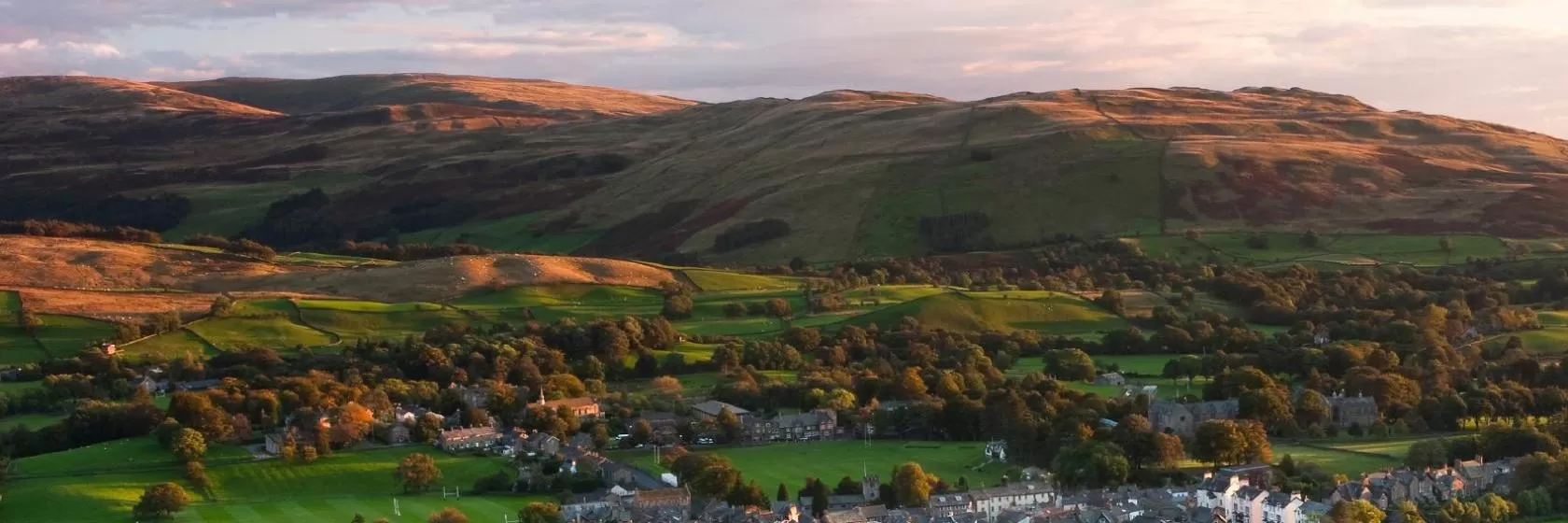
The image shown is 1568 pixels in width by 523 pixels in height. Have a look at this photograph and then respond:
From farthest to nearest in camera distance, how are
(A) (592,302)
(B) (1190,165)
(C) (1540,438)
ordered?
1. (B) (1190,165)
2. (A) (592,302)
3. (C) (1540,438)

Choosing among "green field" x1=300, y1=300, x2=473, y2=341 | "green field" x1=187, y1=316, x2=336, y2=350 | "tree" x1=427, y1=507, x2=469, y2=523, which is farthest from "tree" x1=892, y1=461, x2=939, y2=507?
"green field" x1=300, y1=300, x2=473, y2=341

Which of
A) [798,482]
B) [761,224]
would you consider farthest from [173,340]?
[761,224]

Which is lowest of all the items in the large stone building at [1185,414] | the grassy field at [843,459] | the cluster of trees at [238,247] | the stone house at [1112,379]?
the cluster of trees at [238,247]

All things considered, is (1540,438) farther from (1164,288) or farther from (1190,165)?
(1190,165)

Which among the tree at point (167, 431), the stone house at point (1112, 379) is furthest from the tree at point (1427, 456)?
the tree at point (167, 431)

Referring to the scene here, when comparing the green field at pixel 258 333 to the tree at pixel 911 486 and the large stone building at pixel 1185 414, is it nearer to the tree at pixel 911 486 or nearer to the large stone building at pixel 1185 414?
the tree at pixel 911 486

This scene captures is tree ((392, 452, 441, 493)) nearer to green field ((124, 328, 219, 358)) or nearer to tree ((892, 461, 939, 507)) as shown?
tree ((892, 461, 939, 507))
